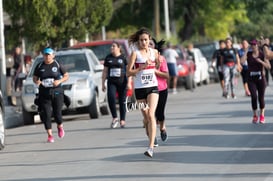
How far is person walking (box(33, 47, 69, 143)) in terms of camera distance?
17438 mm

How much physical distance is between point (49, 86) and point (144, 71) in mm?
3895

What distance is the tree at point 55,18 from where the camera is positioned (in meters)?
28.2

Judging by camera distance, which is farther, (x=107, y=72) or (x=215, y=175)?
(x=107, y=72)

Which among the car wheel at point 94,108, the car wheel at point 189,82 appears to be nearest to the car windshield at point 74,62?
the car wheel at point 94,108

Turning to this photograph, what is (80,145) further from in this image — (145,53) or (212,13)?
(212,13)

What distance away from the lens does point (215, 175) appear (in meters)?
11.4

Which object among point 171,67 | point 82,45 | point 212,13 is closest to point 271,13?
point 212,13

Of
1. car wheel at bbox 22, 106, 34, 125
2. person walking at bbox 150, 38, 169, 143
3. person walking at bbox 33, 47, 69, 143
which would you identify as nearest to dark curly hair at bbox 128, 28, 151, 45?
person walking at bbox 150, 38, 169, 143

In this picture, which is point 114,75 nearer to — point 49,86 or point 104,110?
point 49,86

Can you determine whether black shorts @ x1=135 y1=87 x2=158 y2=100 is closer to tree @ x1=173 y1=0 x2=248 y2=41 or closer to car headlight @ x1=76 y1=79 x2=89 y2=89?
car headlight @ x1=76 y1=79 x2=89 y2=89

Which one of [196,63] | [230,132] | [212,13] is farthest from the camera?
[212,13]

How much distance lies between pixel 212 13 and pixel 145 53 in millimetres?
49500

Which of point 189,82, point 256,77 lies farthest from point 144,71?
point 189,82

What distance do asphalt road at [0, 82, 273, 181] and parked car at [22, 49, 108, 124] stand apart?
601mm
